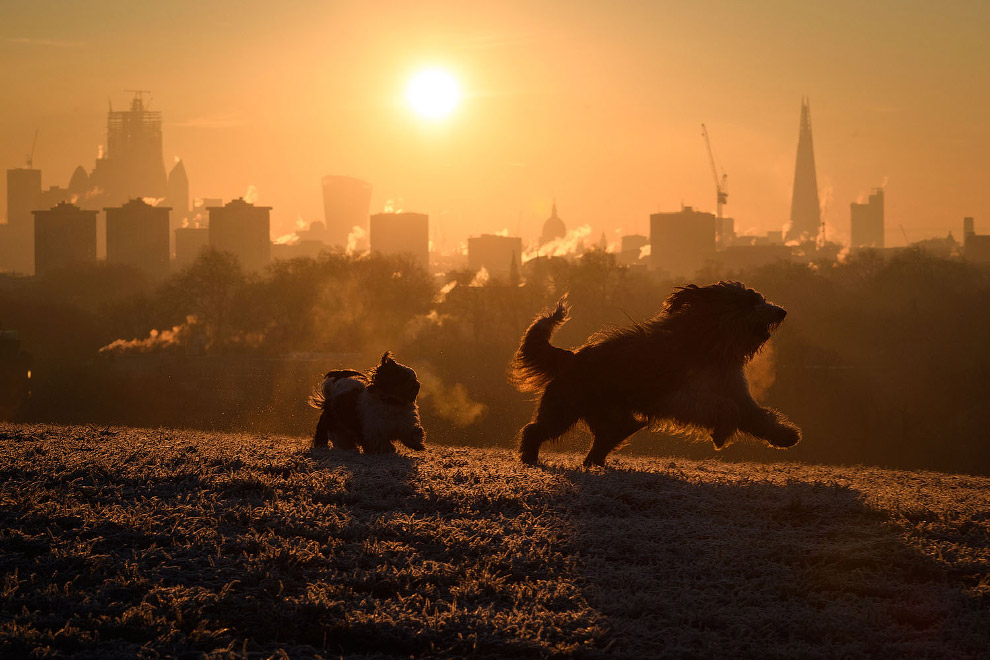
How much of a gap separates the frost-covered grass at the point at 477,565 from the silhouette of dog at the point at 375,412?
261 centimetres

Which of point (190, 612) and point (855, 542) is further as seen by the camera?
point (855, 542)

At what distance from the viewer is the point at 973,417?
47.0 m

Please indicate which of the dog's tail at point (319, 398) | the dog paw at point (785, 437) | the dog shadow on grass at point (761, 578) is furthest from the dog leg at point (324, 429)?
the dog paw at point (785, 437)

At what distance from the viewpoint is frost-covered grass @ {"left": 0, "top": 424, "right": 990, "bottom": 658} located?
20.7 ft

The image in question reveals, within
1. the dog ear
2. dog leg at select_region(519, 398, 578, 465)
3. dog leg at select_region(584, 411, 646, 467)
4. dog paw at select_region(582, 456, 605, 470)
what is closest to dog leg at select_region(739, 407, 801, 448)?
dog leg at select_region(584, 411, 646, 467)

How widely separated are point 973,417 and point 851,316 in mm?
33281

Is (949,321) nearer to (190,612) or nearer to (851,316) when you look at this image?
(851,316)

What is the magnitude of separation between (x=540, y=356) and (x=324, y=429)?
12.1 ft

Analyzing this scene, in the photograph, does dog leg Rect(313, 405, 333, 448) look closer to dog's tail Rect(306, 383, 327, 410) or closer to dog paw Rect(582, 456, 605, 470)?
dog's tail Rect(306, 383, 327, 410)

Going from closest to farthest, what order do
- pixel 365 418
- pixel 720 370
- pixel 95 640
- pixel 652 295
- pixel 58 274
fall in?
1. pixel 95 640
2. pixel 720 370
3. pixel 365 418
4. pixel 652 295
5. pixel 58 274

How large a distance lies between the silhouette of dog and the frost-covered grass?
2.61 m

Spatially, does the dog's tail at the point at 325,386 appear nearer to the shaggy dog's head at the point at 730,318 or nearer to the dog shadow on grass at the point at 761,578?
the shaggy dog's head at the point at 730,318

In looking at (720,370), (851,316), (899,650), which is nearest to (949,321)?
(851,316)

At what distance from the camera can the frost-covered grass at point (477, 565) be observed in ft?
20.7
